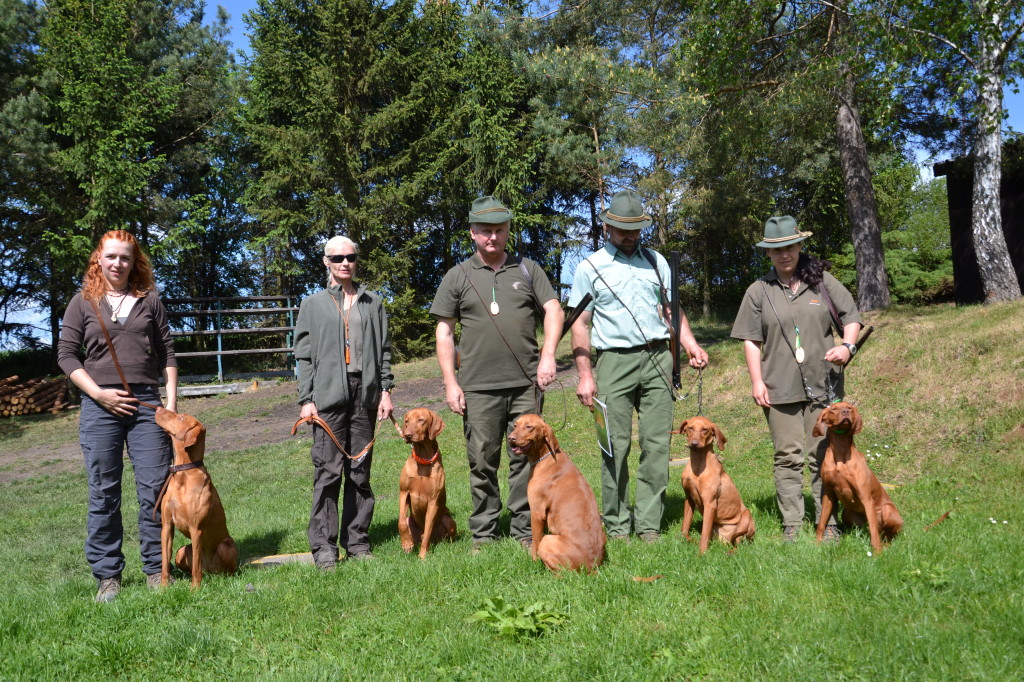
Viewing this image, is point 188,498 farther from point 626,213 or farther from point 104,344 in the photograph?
point 626,213

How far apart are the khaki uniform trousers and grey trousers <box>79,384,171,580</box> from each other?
9.68 feet

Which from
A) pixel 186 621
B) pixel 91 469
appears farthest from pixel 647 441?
pixel 91 469

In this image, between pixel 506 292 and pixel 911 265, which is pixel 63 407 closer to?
pixel 506 292

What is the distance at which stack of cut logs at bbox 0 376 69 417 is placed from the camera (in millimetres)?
17594

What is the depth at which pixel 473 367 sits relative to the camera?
506 centimetres

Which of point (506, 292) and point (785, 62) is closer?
point (506, 292)

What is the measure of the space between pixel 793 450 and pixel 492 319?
2.27m

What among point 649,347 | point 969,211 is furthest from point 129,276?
point 969,211

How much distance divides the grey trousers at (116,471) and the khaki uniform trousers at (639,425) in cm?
295

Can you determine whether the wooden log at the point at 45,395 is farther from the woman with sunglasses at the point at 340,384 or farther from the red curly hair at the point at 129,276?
the woman with sunglasses at the point at 340,384

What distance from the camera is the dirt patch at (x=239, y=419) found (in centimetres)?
1190

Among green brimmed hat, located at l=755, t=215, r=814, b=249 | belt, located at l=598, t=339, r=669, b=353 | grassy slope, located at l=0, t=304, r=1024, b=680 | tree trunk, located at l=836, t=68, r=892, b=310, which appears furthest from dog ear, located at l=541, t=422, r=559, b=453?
tree trunk, located at l=836, t=68, r=892, b=310

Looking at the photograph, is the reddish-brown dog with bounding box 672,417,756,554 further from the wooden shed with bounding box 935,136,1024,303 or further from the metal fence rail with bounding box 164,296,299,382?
the metal fence rail with bounding box 164,296,299,382

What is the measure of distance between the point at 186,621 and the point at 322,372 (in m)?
1.79
